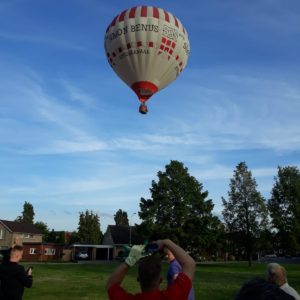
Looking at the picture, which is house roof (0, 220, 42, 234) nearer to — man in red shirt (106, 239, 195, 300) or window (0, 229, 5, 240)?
window (0, 229, 5, 240)

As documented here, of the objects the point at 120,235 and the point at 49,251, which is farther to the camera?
the point at 120,235

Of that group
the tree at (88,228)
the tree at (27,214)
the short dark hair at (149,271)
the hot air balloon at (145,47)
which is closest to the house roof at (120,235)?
the tree at (88,228)

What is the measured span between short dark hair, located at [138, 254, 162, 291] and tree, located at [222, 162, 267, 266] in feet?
189

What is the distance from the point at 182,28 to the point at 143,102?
394cm

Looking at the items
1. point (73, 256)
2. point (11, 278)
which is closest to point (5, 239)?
point (73, 256)

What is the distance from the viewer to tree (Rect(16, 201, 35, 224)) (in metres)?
119

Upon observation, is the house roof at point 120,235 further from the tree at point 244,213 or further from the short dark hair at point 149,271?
the short dark hair at point 149,271

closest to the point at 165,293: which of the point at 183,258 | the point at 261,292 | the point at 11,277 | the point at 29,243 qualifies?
the point at 183,258

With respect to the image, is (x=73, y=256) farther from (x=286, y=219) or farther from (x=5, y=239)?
(x=286, y=219)

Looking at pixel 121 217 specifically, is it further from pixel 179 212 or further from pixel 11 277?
pixel 11 277

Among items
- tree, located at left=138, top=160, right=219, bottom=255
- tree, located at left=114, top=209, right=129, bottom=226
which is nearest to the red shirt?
tree, located at left=138, top=160, right=219, bottom=255

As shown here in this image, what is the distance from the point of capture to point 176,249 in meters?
3.84

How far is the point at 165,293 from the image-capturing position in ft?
12.2

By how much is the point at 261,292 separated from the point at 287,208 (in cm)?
6672
